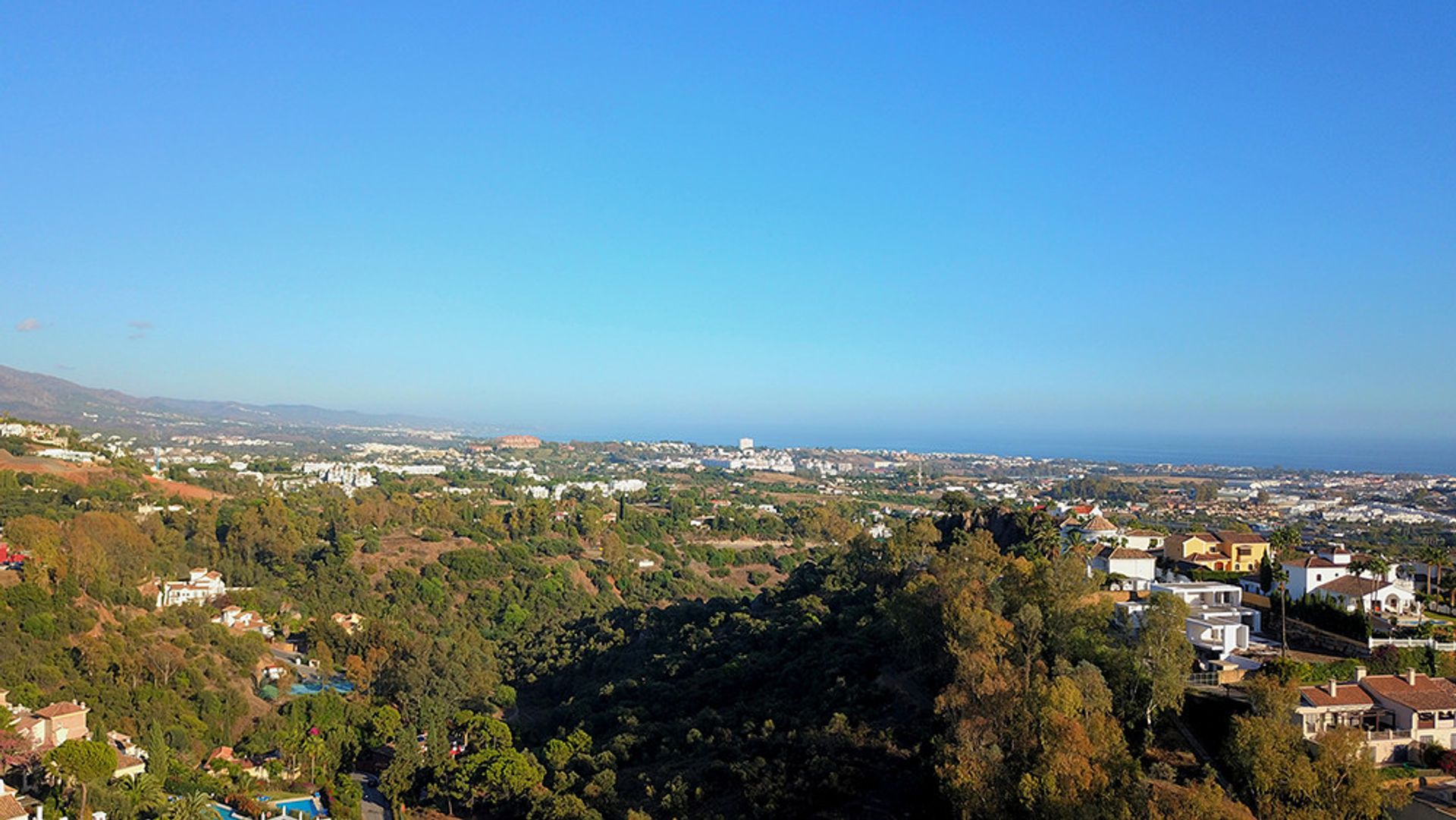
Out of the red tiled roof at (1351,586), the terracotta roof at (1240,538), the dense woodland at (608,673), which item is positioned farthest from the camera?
the terracotta roof at (1240,538)

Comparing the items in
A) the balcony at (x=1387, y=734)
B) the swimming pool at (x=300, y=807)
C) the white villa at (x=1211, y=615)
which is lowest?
the swimming pool at (x=300, y=807)

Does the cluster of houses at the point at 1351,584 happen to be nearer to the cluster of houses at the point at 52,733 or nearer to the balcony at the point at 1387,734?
the balcony at the point at 1387,734

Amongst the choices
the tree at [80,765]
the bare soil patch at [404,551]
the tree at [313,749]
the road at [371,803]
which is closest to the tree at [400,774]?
the road at [371,803]

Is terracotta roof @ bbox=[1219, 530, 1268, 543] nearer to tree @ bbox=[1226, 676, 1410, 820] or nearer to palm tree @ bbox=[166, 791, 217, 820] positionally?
tree @ bbox=[1226, 676, 1410, 820]

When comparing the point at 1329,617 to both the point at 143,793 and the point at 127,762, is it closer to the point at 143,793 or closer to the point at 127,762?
the point at 143,793

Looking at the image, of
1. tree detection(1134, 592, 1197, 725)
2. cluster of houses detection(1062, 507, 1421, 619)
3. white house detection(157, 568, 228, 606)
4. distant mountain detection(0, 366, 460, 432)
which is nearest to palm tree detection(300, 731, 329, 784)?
white house detection(157, 568, 228, 606)
